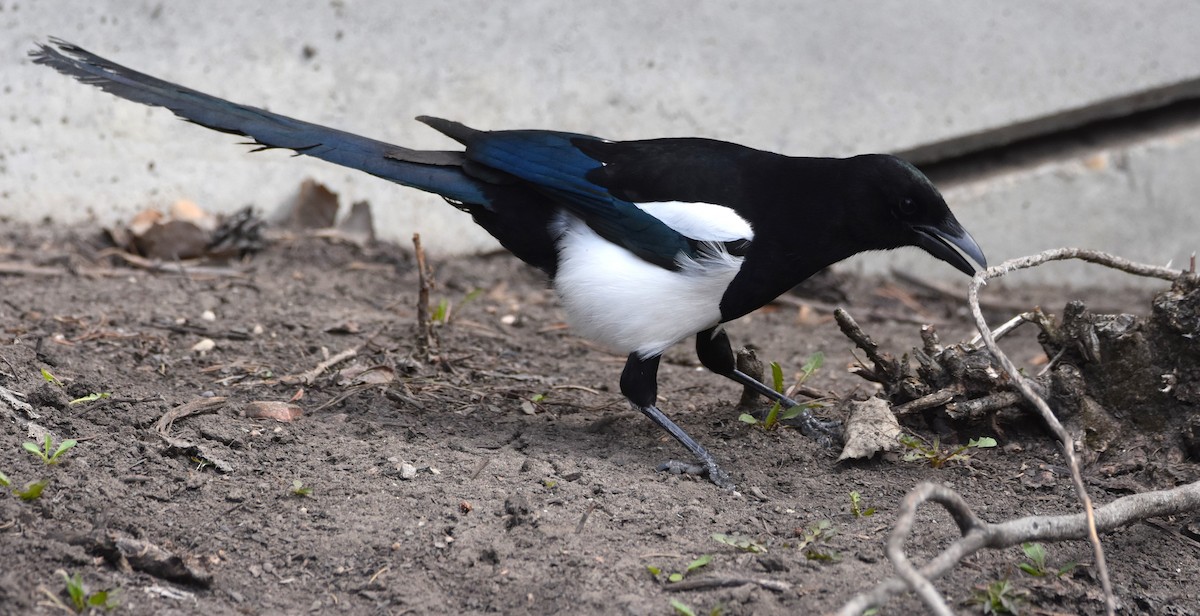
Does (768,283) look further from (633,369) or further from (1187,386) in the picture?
(1187,386)

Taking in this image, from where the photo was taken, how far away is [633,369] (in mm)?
2844

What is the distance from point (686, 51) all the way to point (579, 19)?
0.43 m

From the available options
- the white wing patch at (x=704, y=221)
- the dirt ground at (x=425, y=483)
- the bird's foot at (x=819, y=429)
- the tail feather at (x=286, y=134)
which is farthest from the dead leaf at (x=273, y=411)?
the bird's foot at (x=819, y=429)

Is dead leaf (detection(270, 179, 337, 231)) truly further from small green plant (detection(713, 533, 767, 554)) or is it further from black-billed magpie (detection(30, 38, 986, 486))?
small green plant (detection(713, 533, 767, 554))

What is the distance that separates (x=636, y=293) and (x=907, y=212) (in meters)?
0.68

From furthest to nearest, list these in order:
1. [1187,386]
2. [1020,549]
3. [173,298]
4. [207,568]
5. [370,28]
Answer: [370,28]
[173,298]
[1187,386]
[1020,549]
[207,568]

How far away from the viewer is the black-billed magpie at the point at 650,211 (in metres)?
2.70

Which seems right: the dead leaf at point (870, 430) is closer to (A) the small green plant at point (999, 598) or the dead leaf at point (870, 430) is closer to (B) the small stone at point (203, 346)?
(A) the small green plant at point (999, 598)

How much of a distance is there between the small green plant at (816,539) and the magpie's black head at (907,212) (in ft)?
2.44

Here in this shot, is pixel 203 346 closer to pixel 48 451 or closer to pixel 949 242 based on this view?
pixel 48 451

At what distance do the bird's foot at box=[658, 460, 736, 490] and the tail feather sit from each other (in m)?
0.85

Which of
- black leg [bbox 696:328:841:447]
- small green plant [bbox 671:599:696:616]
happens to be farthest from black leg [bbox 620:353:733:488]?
small green plant [bbox 671:599:696:616]

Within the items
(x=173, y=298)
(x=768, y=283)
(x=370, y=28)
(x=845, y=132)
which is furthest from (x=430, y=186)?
(x=845, y=132)

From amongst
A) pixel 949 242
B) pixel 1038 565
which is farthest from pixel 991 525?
pixel 949 242
